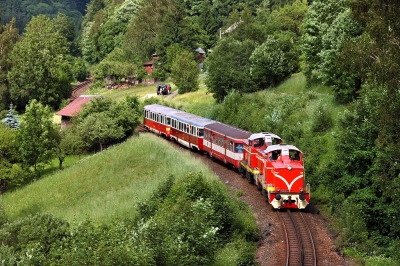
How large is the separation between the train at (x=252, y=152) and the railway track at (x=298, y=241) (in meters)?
0.76

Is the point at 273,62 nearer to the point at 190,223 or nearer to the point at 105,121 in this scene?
the point at 105,121

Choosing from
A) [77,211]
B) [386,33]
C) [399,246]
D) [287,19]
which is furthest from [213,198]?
[287,19]

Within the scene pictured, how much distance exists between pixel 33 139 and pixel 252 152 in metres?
22.2

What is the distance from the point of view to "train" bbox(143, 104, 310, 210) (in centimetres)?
2589

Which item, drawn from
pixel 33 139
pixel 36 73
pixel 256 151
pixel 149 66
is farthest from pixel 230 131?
pixel 149 66

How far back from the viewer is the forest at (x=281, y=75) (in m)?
24.1

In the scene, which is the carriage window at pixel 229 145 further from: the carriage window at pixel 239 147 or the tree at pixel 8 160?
the tree at pixel 8 160

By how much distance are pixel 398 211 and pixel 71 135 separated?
102 ft

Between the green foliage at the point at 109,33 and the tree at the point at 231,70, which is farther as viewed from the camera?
the green foliage at the point at 109,33

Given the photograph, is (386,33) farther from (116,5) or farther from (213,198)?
(116,5)

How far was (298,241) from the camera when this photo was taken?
22.9 m

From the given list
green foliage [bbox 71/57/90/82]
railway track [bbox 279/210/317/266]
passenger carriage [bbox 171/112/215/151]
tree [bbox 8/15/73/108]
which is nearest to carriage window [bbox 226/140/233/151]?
passenger carriage [bbox 171/112/215/151]

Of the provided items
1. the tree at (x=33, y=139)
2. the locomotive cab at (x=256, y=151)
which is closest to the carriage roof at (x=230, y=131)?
the locomotive cab at (x=256, y=151)

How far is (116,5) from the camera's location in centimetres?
13350
